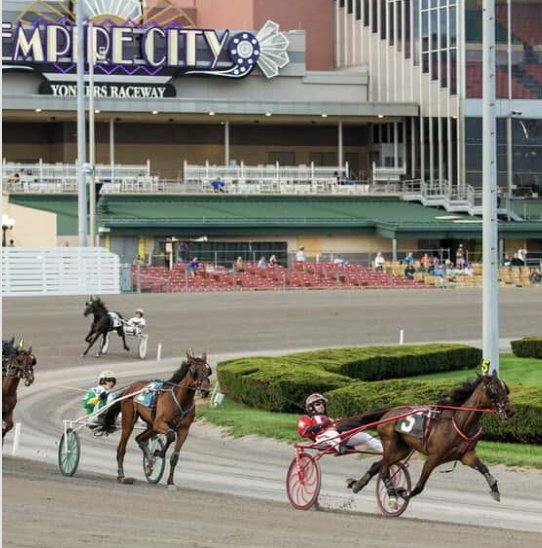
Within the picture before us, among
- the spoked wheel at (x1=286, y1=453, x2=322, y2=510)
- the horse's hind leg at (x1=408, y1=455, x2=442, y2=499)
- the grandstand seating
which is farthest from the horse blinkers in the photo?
the grandstand seating

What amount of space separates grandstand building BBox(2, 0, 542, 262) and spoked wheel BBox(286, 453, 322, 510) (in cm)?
4414

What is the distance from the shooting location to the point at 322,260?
192 ft

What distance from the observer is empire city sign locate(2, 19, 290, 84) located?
67938 mm

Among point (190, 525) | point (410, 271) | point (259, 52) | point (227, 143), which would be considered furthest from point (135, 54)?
point (190, 525)

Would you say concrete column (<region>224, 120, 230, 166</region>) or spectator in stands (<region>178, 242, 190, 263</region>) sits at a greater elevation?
concrete column (<region>224, 120, 230, 166</region>)

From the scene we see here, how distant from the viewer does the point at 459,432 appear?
1365cm

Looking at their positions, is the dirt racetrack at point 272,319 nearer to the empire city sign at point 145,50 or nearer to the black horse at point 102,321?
the black horse at point 102,321

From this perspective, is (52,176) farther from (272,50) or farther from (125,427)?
(125,427)

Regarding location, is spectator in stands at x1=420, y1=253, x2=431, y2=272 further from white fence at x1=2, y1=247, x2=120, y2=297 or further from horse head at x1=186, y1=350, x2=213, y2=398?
horse head at x1=186, y1=350, x2=213, y2=398

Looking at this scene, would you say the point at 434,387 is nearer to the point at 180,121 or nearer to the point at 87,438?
the point at 87,438

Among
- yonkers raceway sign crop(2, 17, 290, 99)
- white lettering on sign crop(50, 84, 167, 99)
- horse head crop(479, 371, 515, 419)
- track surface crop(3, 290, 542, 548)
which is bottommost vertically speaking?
track surface crop(3, 290, 542, 548)

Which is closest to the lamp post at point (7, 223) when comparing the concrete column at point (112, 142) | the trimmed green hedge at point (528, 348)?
the concrete column at point (112, 142)

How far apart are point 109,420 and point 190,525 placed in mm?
5035

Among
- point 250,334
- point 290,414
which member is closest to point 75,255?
point 250,334
